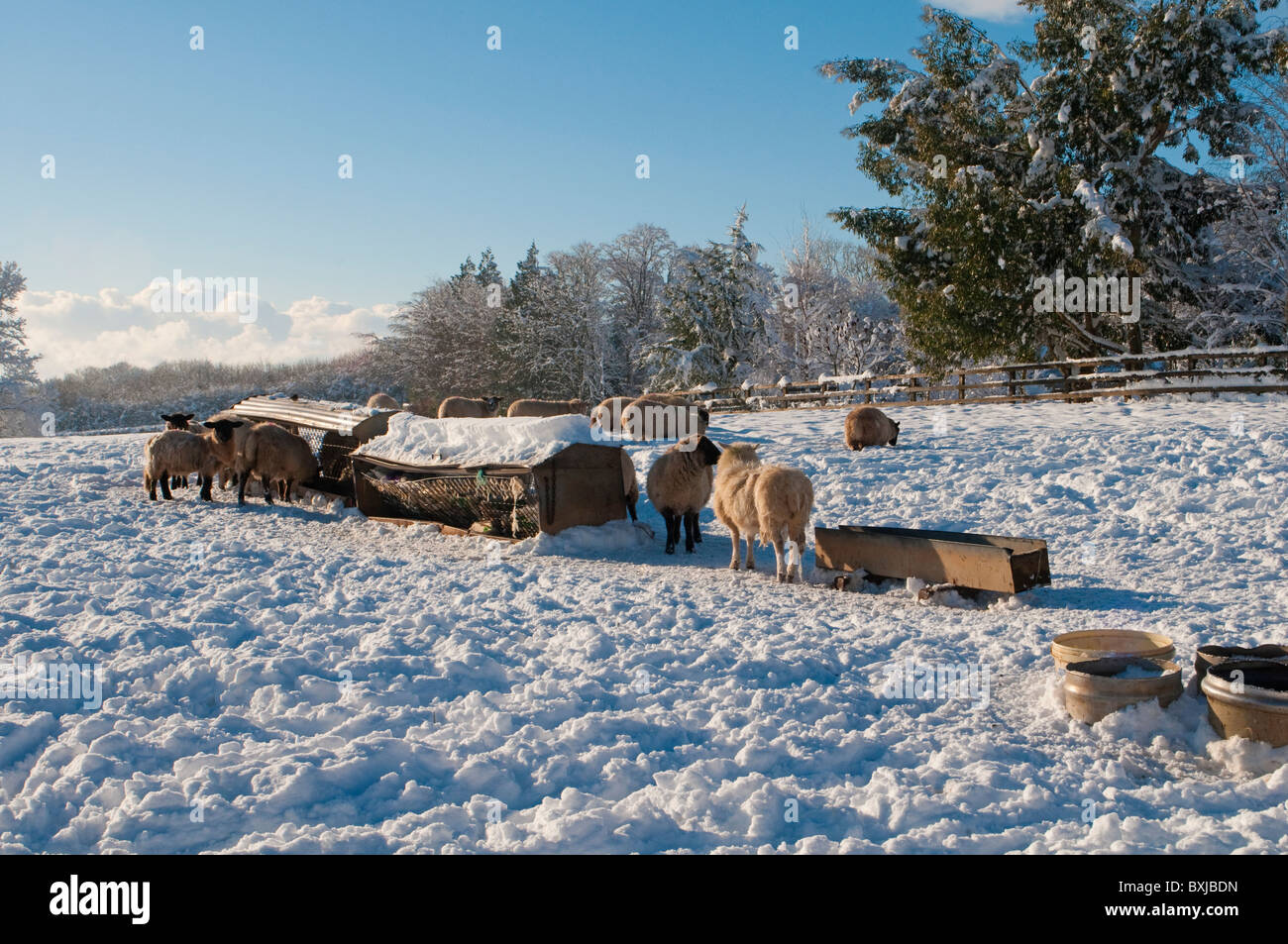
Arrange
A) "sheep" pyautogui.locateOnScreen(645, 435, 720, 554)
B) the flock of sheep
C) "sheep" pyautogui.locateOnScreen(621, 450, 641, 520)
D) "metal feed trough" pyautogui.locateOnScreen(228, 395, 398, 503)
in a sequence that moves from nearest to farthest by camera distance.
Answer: the flock of sheep → "sheep" pyautogui.locateOnScreen(645, 435, 720, 554) → "sheep" pyautogui.locateOnScreen(621, 450, 641, 520) → "metal feed trough" pyautogui.locateOnScreen(228, 395, 398, 503)

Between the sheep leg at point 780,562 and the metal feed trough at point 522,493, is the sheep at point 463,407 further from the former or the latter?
the sheep leg at point 780,562

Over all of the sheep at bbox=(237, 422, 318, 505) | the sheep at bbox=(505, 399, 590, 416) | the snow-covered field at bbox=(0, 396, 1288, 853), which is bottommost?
the snow-covered field at bbox=(0, 396, 1288, 853)

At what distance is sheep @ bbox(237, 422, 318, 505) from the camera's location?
566 inches

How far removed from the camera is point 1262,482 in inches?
446

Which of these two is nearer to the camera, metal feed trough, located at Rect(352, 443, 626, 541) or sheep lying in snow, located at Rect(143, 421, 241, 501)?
metal feed trough, located at Rect(352, 443, 626, 541)

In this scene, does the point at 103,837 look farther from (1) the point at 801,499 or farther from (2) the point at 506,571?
(1) the point at 801,499

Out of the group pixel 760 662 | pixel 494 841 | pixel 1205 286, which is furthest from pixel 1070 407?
pixel 494 841

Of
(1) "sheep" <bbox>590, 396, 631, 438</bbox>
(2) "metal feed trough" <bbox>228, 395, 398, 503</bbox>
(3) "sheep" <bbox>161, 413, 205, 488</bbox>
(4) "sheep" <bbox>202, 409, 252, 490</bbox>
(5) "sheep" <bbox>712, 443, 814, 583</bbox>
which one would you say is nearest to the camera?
(5) "sheep" <bbox>712, 443, 814, 583</bbox>

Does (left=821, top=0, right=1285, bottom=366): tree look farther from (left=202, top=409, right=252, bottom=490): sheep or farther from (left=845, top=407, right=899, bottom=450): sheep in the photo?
(left=202, top=409, right=252, bottom=490): sheep

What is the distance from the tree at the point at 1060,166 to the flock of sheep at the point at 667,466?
8.31 m

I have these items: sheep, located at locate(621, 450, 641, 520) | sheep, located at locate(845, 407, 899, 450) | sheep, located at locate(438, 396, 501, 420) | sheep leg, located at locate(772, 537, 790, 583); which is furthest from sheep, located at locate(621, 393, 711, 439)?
sheep leg, located at locate(772, 537, 790, 583)

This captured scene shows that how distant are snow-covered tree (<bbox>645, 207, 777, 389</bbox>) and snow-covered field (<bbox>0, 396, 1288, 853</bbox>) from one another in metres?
27.8

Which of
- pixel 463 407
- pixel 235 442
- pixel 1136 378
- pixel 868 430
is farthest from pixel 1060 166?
pixel 235 442

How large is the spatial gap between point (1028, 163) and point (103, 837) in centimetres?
2419
